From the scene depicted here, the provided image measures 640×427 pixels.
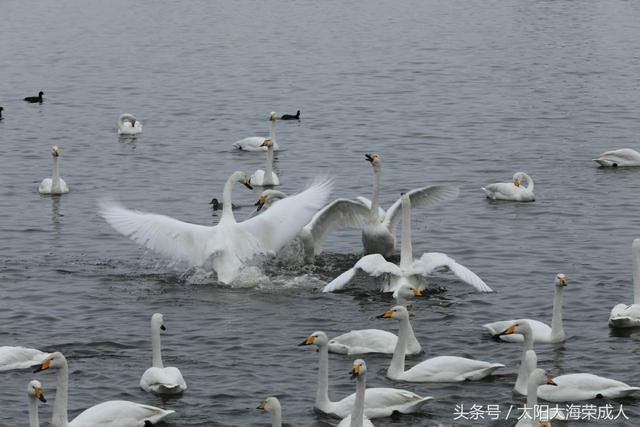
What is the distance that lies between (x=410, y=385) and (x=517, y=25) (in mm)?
42747

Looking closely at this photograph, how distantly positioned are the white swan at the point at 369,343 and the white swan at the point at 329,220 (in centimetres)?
464

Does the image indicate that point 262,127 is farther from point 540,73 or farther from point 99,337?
point 99,337

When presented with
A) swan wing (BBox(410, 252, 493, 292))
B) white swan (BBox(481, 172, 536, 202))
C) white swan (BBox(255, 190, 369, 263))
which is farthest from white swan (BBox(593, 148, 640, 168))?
swan wing (BBox(410, 252, 493, 292))

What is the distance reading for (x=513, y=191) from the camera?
24.9 m

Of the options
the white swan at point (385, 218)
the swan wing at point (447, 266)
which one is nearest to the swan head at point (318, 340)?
the swan wing at point (447, 266)

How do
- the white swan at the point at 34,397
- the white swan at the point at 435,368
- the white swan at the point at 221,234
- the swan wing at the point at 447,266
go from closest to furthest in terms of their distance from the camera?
the white swan at the point at 34,397 → the white swan at the point at 435,368 → the swan wing at the point at 447,266 → the white swan at the point at 221,234

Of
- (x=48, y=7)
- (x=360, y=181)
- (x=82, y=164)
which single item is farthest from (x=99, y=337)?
(x=48, y=7)

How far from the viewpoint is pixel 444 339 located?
16688mm

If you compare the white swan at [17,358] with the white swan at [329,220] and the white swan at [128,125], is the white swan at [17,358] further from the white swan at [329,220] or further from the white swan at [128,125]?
the white swan at [128,125]

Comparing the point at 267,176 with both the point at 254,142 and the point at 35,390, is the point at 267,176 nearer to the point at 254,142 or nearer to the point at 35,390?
the point at 254,142

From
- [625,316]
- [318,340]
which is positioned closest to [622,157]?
[625,316]

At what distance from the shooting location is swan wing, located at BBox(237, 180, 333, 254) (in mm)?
19734

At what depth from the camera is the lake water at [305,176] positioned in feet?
52.3

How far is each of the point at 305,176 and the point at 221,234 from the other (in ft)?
29.3
